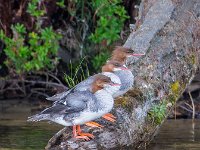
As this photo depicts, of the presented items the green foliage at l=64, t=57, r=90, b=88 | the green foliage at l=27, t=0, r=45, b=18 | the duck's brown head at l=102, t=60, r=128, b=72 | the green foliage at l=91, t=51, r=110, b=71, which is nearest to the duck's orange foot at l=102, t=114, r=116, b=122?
the duck's brown head at l=102, t=60, r=128, b=72

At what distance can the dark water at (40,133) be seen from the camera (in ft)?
30.6

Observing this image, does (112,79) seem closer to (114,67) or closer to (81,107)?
(114,67)

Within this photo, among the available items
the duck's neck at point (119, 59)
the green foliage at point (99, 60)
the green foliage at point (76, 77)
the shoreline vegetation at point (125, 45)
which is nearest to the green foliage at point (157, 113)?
the shoreline vegetation at point (125, 45)

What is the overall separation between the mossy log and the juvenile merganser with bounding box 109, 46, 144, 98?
9.5 inches

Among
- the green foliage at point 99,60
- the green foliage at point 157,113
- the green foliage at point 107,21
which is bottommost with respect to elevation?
the green foliage at point 99,60

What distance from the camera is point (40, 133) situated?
10336 millimetres

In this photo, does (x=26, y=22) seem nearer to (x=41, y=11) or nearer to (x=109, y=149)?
(x=41, y=11)

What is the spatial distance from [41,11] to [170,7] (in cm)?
266

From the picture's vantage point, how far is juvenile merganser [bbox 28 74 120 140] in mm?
8180

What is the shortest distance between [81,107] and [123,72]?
1307 mm

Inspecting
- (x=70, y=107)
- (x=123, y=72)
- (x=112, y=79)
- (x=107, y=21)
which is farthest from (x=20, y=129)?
(x=107, y=21)

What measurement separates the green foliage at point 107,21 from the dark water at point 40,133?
5.28 feet

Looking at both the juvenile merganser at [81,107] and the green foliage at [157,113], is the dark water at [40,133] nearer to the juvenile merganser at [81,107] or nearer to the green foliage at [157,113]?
the green foliage at [157,113]

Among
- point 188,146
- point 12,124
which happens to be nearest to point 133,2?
point 12,124
